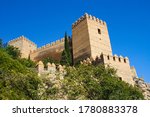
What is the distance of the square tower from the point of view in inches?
1186

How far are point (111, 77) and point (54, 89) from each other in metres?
5.47

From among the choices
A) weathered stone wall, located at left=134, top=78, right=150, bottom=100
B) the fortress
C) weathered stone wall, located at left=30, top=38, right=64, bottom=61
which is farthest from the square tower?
weathered stone wall, located at left=30, top=38, right=64, bottom=61

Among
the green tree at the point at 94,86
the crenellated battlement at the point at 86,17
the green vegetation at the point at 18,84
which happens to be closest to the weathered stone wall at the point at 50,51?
the crenellated battlement at the point at 86,17

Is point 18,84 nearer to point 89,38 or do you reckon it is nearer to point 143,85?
point 143,85

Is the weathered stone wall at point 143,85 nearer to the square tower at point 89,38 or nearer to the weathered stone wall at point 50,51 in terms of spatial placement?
the square tower at point 89,38

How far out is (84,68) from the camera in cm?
2006

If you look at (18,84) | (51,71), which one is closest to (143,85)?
(51,71)

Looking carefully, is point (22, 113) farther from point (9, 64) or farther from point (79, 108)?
point (9, 64)

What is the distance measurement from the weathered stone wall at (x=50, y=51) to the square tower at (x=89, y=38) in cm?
567

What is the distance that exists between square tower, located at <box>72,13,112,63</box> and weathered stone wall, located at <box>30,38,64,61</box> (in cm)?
567

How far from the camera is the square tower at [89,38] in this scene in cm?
3012

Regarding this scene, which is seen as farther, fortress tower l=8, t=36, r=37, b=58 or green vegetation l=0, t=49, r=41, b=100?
fortress tower l=8, t=36, r=37, b=58

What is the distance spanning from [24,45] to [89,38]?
725 inches

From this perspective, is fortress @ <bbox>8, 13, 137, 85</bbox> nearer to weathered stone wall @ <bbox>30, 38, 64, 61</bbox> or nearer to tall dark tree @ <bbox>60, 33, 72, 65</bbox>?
tall dark tree @ <bbox>60, 33, 72, 65</bbox>
